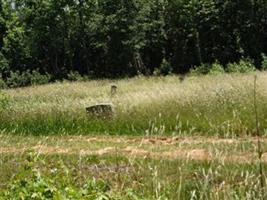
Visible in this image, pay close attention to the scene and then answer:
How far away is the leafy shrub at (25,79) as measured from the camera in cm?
5376

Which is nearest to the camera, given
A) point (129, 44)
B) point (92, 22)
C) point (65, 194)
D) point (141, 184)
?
point (65, 194)

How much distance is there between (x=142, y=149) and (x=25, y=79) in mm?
47652

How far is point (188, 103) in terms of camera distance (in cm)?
1409

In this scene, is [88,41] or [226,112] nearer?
[226,112]

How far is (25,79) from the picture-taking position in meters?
55.2

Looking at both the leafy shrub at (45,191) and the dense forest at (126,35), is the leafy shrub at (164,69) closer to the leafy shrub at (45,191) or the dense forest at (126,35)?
the dense forest at (126,35)

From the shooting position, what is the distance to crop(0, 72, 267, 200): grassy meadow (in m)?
3.62

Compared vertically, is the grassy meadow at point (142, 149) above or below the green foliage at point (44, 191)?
below

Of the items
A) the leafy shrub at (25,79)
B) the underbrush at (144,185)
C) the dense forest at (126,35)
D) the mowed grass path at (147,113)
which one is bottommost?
the leafy shrub at (25,79)

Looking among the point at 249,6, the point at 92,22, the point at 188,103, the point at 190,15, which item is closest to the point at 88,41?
the point at 92,22

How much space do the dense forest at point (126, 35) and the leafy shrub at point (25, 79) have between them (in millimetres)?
804

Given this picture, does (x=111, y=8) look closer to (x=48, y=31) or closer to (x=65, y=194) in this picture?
(x=48, y=31)

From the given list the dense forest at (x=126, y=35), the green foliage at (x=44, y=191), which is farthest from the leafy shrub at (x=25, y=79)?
the green foliage at (x=44, y=191)

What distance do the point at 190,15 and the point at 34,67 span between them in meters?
17.3
